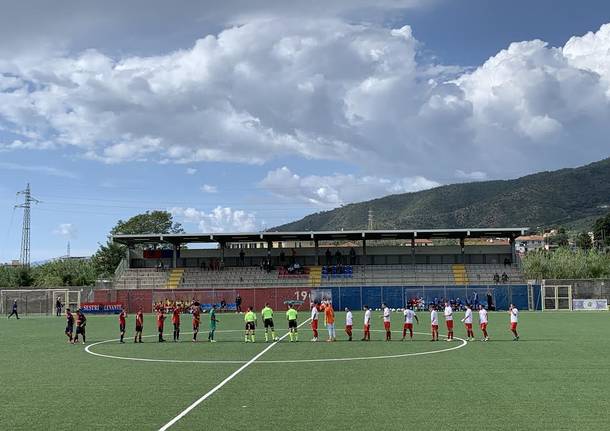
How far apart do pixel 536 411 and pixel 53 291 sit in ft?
192

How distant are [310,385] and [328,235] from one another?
179ft

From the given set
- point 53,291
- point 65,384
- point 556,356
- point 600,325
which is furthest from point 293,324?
point 53,291

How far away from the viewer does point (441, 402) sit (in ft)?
46.7

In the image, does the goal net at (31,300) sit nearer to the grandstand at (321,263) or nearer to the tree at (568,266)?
the grandstand at (321,263)

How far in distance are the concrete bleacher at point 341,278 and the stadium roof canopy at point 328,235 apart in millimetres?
3400

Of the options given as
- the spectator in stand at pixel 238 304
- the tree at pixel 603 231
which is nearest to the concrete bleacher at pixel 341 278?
the spectator in stand at pixel 238 304

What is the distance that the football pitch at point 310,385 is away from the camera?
12.6 metres

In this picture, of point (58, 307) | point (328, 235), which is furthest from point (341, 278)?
point (58, 307)

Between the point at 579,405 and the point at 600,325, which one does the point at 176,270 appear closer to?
the point at 600,325

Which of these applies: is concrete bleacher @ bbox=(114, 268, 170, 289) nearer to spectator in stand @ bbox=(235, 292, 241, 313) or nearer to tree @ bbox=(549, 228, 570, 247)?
spectator in stand @ bbox=(235, 292, 241, 313)

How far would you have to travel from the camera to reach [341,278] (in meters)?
70.9

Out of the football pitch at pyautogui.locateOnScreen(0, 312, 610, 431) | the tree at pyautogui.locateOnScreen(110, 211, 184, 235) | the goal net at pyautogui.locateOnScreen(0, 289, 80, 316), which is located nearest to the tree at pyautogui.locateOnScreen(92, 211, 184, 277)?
the tree at pyautogui.locateOnScreen(110, 211, 184, 235)

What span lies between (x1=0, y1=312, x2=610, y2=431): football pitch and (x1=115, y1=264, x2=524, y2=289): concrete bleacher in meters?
39.7

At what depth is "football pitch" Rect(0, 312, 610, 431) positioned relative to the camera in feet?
41.3
